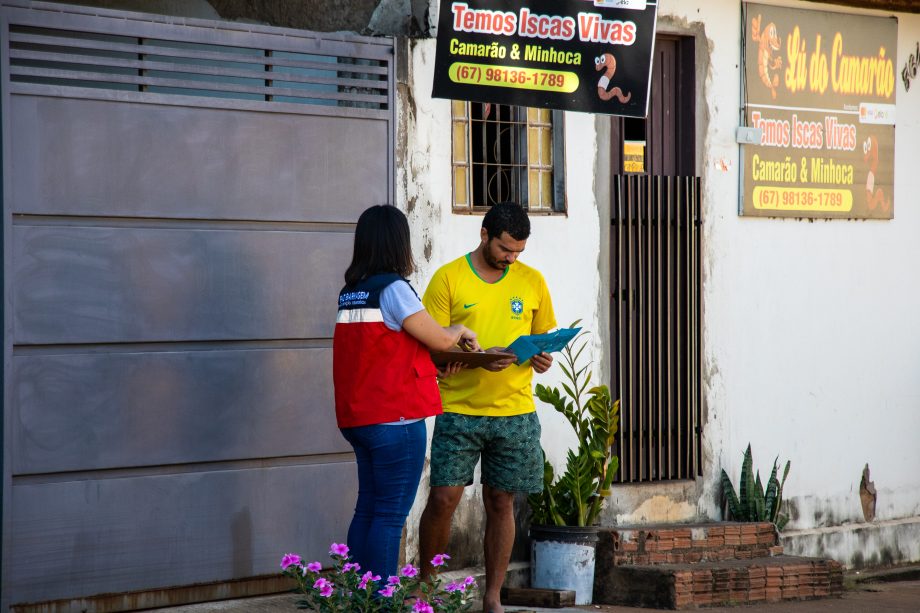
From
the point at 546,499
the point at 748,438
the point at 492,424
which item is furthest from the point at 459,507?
the point at 748,438

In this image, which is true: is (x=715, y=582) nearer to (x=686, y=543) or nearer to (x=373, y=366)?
(x=686, y=543)

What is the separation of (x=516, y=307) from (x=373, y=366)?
1.13 metres

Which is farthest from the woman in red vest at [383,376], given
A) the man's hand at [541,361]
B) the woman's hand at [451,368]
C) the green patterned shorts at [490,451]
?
the man's hand at [541,361]

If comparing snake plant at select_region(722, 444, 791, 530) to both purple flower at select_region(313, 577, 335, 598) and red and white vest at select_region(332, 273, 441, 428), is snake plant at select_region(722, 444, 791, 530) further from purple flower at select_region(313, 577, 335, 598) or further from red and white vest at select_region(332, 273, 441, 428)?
purple flower at select_region(313, 577, 335, 598)

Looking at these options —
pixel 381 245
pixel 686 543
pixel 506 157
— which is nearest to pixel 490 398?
pixel 381 245

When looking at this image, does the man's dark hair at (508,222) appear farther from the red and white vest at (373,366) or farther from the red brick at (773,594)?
the red brick at (773,594)

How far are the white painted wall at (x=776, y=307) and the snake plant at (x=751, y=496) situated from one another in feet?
0.35

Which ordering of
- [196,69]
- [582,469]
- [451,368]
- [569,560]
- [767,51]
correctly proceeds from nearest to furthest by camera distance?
[451,368] → [196,69] → [569,560] → [582,469] → [767,51]

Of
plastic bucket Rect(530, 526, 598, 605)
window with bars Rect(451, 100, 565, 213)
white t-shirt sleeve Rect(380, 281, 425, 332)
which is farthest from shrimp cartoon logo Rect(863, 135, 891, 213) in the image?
white t-shirt sleeve Rect(380, 281, 425, 332)

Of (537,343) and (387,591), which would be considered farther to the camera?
(537,343)

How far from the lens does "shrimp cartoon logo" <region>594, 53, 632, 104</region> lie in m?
8.15

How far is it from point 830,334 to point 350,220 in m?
3.93

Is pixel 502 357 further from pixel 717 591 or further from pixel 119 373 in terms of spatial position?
pixel 717 591

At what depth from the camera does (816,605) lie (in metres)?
8.12
